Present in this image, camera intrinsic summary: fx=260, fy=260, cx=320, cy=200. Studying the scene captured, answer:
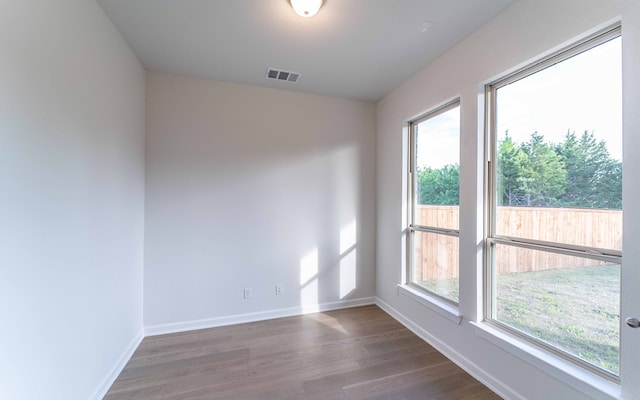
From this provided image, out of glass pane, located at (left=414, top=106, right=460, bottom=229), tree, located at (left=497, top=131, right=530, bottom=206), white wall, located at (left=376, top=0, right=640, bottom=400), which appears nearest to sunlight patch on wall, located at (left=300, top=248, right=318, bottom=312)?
white wall, located at (left=376, top=0, right=640, bottom=400)

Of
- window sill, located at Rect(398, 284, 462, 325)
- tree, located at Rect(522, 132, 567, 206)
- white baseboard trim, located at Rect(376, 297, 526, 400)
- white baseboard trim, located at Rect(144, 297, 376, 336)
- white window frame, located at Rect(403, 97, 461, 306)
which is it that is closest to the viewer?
tree, located at Rect(522, 132, 567, 206)

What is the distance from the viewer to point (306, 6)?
176 centimetres

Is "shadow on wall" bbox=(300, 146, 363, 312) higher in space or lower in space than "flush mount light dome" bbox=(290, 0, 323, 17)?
lower

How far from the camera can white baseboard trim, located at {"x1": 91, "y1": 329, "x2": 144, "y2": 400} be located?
1.82 m

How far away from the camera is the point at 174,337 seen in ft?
8.66

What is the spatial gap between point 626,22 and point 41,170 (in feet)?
9.88

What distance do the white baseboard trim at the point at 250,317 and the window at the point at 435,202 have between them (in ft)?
3.00

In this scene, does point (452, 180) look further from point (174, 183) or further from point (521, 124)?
point (174, 183)

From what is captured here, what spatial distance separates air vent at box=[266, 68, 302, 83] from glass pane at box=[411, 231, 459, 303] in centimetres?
220

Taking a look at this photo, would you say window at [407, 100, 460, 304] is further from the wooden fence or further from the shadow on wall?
the shadow on wall

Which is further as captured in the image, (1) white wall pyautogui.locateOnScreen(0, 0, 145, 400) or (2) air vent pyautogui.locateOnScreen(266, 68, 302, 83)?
(2) air vent pyautogui.locateOnScreen(266, 68, 302, 83)

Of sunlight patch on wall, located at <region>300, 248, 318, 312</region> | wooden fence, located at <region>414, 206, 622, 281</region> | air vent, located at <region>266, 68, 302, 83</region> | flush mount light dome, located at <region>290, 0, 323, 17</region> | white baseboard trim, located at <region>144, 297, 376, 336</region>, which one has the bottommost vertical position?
white baseboard trim, located at <region>144, 297, 376, 336</region>

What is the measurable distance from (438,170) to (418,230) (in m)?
0.69

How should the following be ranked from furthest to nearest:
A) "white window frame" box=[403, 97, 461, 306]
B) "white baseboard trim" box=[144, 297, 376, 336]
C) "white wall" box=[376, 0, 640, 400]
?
1. "white baseboard trim" box=[144, 297, 376, 336]
2. "white window frame" box=[403, 97, 461, 306]
3. "white wall" box=[376, 0, 640, 400]
